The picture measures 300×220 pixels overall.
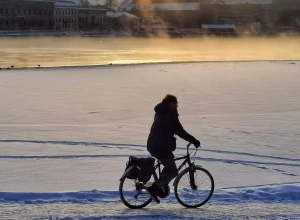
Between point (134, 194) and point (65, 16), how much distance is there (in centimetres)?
8702

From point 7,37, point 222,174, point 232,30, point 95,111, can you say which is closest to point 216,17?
point 232,30

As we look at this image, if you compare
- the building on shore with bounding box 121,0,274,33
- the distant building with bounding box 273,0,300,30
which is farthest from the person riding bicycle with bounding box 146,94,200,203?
the distant building with bounding box 273,0,300,30

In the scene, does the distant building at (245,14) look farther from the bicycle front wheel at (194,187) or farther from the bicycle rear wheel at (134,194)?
the bicycle rear wheel at (134,194)

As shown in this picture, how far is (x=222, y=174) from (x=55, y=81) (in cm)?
1387

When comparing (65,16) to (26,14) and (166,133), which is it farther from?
(166,133)

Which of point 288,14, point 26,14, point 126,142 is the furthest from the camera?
point 288,14

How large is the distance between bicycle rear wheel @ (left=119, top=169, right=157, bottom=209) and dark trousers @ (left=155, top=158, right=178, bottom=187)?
8 cm

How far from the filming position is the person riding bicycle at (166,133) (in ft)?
19.1

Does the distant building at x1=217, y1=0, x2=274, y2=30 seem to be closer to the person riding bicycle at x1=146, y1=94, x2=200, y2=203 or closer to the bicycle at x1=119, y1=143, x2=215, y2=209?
the bicycle at x1=119, y1=143, x2=215, y2=209

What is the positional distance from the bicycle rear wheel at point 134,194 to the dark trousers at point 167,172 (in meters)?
0.08

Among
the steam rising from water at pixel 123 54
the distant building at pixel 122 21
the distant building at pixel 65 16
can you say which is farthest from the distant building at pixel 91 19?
the steam rising from water at pixel 123 54

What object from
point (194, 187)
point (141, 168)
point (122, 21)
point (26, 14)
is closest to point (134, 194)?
point (141, 168)

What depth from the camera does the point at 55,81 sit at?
832 inches

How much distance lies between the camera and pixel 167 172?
5.98 m
